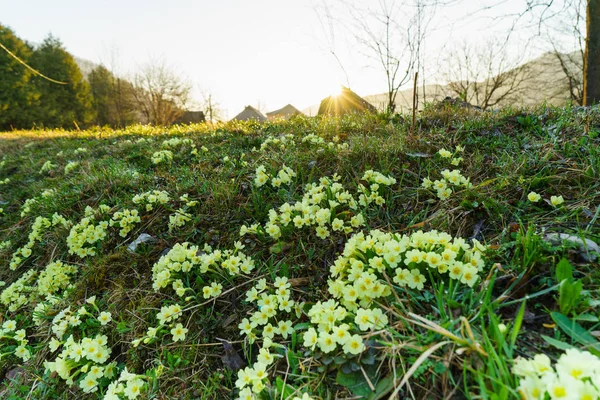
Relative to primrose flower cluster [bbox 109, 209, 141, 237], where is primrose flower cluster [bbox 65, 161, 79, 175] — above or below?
above

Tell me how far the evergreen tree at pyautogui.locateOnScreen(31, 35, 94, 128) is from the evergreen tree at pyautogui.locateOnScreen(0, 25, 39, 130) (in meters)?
0.89

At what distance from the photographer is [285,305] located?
5.70ft

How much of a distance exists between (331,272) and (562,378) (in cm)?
115

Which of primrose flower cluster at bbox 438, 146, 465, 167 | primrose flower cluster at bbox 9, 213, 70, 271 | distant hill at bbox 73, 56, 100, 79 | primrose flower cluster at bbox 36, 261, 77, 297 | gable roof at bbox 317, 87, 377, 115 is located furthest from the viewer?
distant hill at bbox 73, 56, 100, 79

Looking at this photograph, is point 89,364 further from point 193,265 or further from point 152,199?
point 152,199

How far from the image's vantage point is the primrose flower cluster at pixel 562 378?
2.77 feet

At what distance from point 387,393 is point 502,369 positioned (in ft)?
1.33

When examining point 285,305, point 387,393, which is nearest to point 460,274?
point 387,393

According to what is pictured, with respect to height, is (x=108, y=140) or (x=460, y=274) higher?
(x=108, y=140)

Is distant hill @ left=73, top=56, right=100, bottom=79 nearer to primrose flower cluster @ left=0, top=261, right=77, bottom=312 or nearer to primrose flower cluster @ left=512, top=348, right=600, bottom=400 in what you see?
primrose flower cluster @ left=0, top=261, right=77, bottom=312

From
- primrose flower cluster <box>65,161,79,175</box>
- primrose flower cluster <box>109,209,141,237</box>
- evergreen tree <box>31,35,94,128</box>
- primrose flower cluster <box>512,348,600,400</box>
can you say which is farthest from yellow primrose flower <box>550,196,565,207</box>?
evergreen tree <box>31,35,94,128</box>

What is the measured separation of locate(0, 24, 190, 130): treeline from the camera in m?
26.3

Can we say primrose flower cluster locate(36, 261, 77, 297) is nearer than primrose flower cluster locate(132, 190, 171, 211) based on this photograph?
Yes

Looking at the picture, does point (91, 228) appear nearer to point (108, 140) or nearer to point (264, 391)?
point (264, 391)
